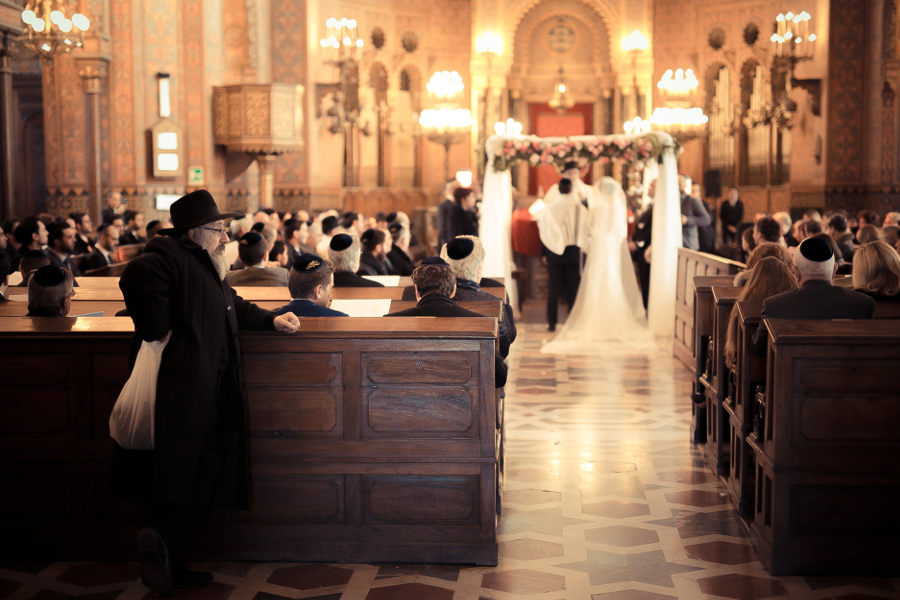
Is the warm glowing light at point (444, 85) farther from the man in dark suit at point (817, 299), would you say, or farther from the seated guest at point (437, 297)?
the man in dark suit at point (817, 299)

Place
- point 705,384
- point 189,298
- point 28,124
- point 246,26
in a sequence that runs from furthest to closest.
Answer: point 28,124 → point 246,26 → point 705,384 → point 189,298

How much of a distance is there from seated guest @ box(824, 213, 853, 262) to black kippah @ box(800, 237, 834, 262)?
4206 mm

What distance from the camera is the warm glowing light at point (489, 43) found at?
1842 cm

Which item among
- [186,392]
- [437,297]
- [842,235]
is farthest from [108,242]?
[842,235]

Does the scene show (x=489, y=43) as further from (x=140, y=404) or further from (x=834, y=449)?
(x=140, y=404)

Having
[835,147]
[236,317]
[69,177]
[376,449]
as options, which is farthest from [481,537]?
[835,147]

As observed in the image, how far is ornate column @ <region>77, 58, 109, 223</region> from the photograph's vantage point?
12.0m

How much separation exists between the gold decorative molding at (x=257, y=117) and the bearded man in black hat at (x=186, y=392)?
34.7ft

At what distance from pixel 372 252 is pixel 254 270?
1.83 metres

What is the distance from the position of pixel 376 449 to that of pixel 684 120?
37.8 ft

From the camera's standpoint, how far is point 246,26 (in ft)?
49.6

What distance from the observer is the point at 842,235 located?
7984 mm

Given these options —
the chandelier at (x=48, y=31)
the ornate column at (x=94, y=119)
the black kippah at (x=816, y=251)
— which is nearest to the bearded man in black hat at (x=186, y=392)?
the black kippah at (x=816, y=251)

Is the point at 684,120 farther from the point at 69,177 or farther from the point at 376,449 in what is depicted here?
the point at 376,449
